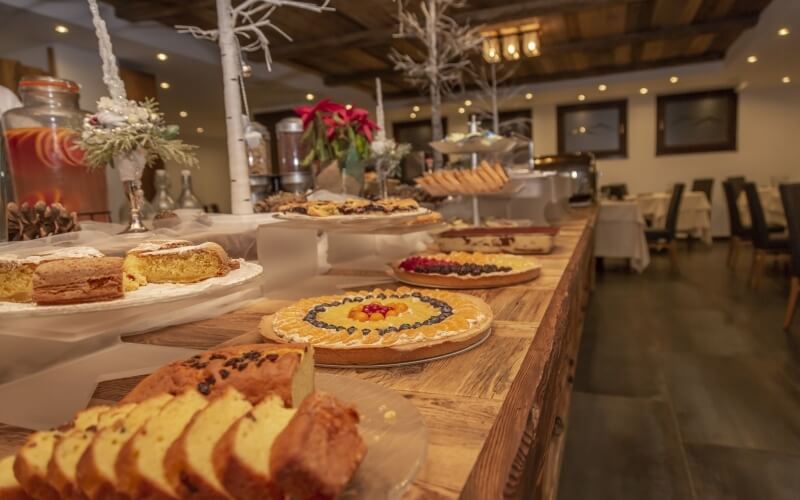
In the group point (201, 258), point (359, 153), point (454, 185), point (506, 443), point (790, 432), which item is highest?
point (359, 153)

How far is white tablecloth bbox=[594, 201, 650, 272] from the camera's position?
648 cm

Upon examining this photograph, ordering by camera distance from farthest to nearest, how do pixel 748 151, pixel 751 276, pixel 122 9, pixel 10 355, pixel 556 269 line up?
pixel 748 151, pixel 751 276, pixel 122 9, pixel 556 269, pixel 10 355

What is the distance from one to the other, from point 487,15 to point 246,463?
5.89 meters

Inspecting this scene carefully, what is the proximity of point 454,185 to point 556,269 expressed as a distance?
818 millimetres

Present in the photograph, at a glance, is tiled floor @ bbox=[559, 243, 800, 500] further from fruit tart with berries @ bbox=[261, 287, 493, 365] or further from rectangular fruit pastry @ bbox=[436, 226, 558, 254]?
fruit tart with berries @ bbox=[261, 287, 493, 365]

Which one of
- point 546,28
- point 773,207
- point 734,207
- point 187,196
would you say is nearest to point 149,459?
point 187,196

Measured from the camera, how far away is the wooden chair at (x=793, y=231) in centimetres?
400

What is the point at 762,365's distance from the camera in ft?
11.0

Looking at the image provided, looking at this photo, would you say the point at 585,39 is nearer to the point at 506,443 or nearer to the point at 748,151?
the point at 748,151

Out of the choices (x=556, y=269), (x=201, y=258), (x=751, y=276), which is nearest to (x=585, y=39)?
(x=751, y=276)

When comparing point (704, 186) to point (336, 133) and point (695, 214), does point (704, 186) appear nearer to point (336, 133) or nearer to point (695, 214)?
point (695, 214)

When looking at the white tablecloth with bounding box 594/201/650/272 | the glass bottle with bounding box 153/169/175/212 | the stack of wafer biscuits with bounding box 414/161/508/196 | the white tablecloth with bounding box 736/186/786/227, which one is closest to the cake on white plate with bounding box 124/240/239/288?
the glass bottle with bounding box 153/169/175/212

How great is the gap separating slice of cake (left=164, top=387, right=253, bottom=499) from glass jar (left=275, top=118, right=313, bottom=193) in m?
2.01

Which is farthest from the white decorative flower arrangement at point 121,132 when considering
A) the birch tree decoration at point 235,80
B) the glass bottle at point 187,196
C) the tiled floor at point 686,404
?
the tiled floor at point 686,404
